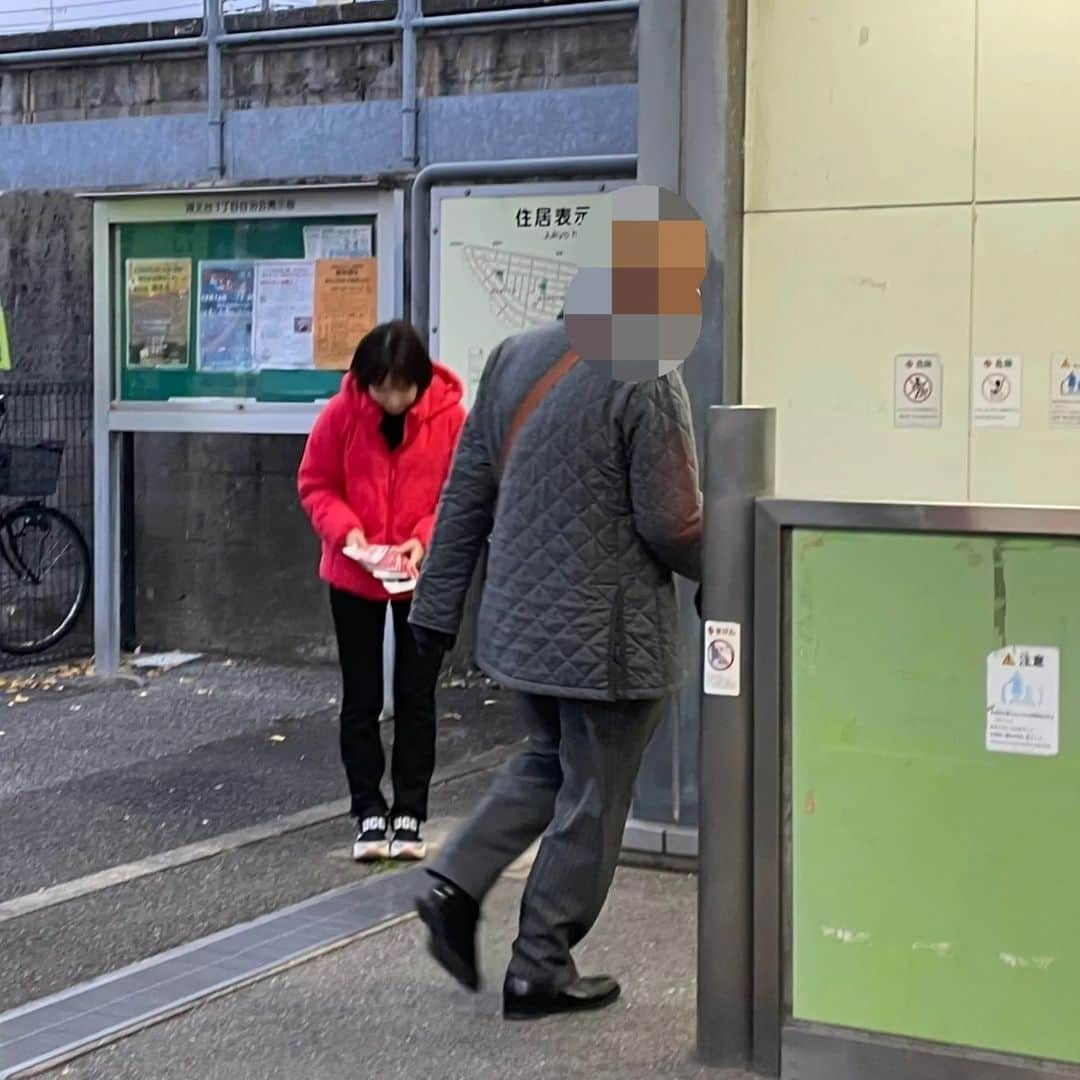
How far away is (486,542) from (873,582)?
120 centimetres

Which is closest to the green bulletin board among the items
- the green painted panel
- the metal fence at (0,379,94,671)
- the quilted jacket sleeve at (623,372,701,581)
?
the metal fence at (0,379,94,671)

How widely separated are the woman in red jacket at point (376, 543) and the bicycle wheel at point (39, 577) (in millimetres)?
3826

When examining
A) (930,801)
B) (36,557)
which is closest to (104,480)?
(36,557)

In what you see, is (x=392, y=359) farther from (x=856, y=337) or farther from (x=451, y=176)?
(x=451, y=176)

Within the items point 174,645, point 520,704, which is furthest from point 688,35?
point 174,645

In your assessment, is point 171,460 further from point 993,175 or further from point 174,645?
point 993,175

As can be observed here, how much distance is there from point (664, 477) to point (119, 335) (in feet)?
17.1

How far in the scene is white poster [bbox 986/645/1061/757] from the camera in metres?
3.29

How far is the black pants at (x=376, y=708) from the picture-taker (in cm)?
552

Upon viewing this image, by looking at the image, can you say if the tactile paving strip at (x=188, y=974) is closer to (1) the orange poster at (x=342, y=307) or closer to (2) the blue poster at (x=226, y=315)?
(1) the orange poster at (x=342, y=307)

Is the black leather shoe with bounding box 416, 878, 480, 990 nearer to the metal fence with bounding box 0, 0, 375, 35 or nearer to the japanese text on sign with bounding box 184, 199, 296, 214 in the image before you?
the japanese text on sign with bounding box 184, 199, 296, 214

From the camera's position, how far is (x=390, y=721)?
7688 millimetres

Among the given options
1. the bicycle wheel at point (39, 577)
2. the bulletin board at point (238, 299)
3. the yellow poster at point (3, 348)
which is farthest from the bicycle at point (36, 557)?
the bulletin board at point (238, 299)

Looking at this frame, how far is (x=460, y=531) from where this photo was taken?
Result: 4207 mm
